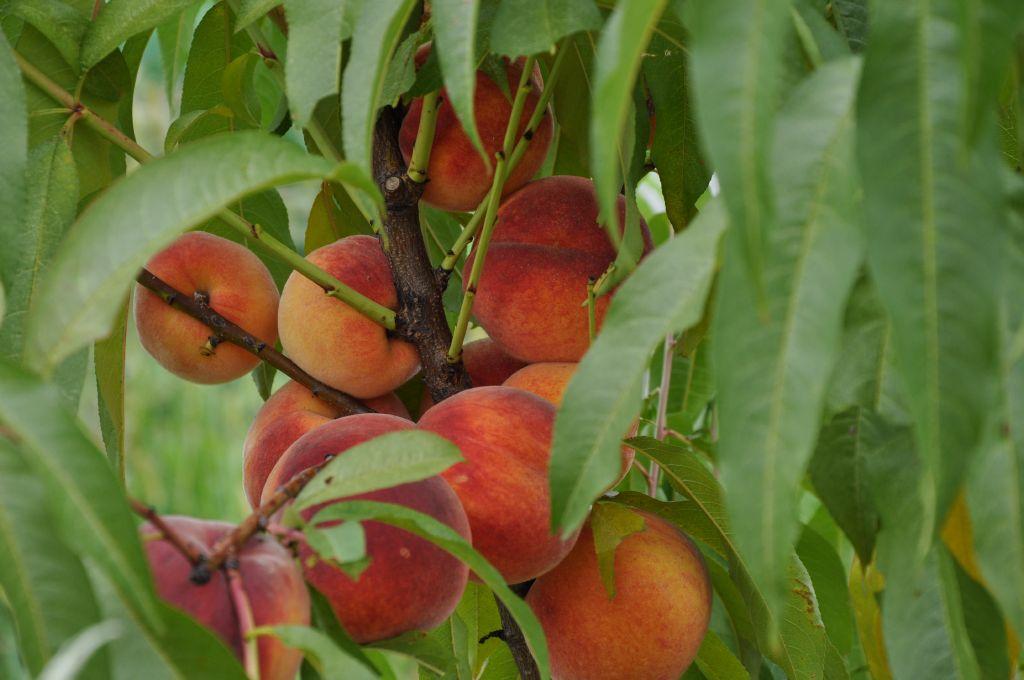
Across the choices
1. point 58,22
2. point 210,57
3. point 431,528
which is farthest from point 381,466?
point 210,57

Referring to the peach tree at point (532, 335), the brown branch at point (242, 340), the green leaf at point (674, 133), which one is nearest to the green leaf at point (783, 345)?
the peach tree at point (532, 335)

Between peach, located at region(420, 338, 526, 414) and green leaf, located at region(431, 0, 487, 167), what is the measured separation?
1.27ft

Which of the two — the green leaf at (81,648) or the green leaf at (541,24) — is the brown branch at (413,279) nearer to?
the green leaf at (541,24)

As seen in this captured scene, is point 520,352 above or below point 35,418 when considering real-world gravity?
below

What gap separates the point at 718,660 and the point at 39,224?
1.64 feet

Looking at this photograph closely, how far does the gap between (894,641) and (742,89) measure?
263 mm

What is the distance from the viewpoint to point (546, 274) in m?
0.75

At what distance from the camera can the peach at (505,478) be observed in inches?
23.8

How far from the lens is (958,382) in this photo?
0.32m

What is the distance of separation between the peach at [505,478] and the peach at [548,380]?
74 mm

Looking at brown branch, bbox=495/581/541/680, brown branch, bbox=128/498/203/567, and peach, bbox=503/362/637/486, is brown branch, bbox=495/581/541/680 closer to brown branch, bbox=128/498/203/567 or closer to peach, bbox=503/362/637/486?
peach, bbox=503/362/637/486

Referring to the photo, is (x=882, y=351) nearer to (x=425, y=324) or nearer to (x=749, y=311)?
(x=749, y=311)

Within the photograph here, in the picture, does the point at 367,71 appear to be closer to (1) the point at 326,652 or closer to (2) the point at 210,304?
(1) the point at 326,652

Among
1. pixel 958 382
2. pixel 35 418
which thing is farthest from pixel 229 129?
pixel 958 382
